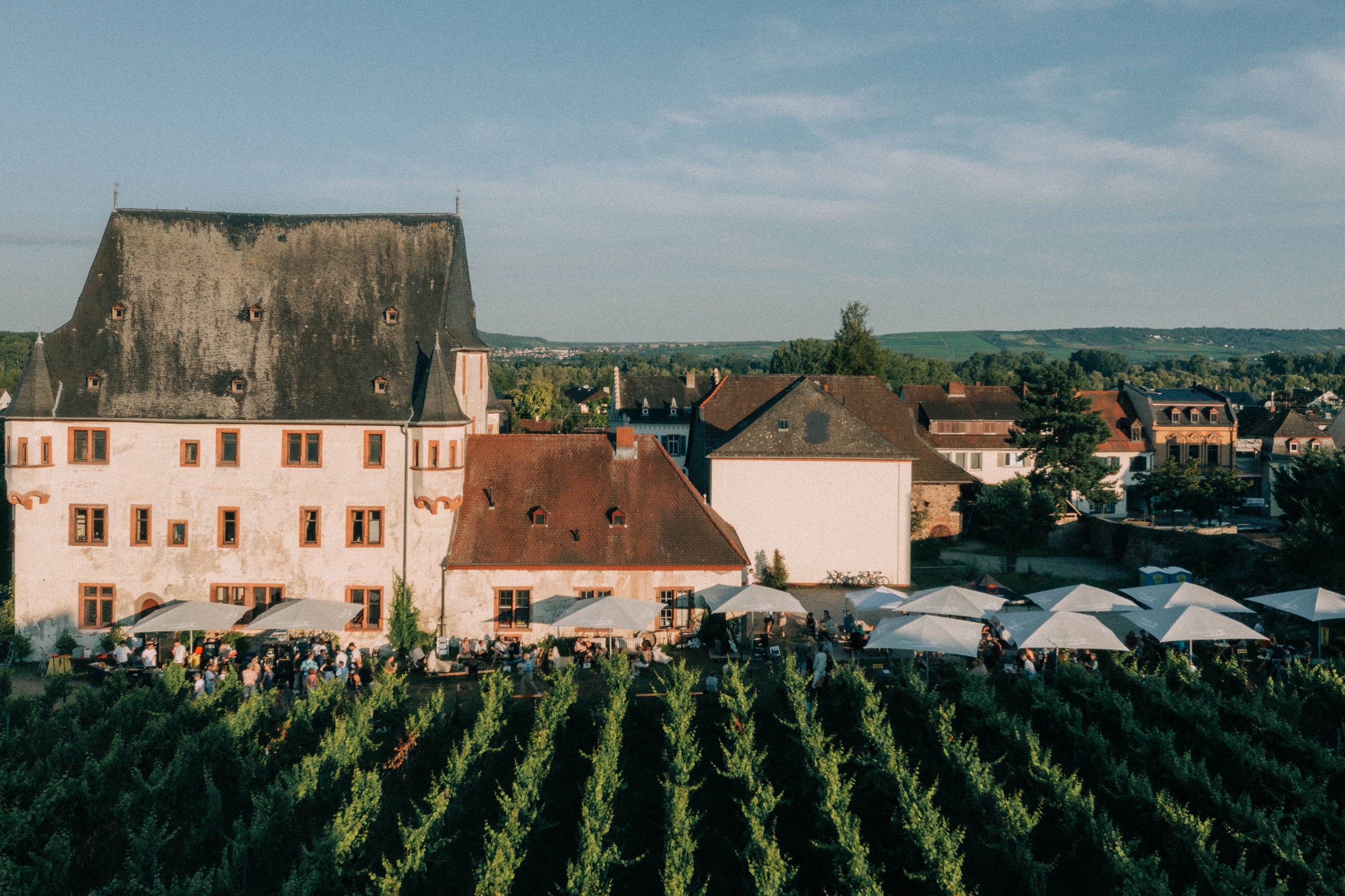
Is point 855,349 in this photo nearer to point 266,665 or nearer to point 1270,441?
point 1270,441

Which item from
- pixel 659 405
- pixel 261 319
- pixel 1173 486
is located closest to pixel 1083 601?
pixel 261 319

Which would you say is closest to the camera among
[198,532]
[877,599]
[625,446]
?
[877,599]

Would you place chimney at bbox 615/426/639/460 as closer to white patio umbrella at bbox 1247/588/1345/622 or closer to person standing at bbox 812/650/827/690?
person standing at bbox 812/650/827/690

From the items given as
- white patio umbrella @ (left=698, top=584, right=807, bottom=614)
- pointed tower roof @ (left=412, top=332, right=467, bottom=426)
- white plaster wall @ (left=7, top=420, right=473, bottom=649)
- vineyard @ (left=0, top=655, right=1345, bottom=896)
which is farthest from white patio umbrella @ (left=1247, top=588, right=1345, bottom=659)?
white plaster wall @ (left=7, top=420, right=473, bottom=649)

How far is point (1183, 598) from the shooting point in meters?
27.7

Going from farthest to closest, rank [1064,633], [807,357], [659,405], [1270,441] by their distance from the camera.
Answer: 1. [807,357]
2. [659,405]
3. [1270,441]
4. [1064,633]

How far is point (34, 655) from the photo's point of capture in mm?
30469

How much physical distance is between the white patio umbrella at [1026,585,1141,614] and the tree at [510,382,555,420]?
232 feet

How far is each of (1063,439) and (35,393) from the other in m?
46.9

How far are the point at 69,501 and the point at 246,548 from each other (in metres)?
5.81

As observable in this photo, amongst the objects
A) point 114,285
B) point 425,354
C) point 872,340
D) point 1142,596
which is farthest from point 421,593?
point 872,340

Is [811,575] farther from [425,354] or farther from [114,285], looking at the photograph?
[114,285]

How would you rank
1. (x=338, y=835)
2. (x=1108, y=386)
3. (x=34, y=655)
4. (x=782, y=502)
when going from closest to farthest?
(x=338, y=835), (x=34, y=655), (x=782, y=502), (x=1108, y=386)

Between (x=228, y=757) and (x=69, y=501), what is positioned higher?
(x=69, y=501)
